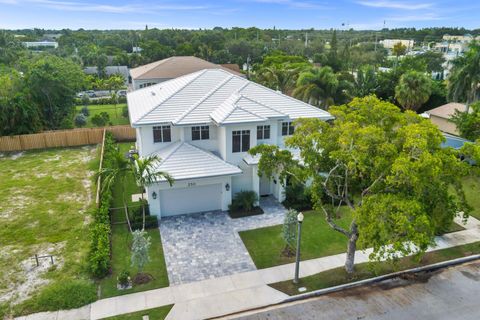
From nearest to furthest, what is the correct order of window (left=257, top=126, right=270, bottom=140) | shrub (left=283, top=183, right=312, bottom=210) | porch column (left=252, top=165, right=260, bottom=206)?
1. porch column (left=252, top=165, right=260, bottom=206)
2. shrub (left=283, top=183, right=312, bottom=210)
3. window (left=257, top=126, right=270, bottom=140)

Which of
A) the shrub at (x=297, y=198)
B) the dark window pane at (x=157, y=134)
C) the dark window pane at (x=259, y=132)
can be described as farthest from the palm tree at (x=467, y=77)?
the dark window pane at (x=157, y=134)

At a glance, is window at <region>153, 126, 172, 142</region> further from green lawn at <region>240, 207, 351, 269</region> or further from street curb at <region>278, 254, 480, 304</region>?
street curb at <region>278, 254, 480, 304</region>

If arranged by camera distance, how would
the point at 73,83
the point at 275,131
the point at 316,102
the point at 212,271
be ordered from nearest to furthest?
the point at 212,271
the point at 275,131
the point at 316,102
the point at 73,83

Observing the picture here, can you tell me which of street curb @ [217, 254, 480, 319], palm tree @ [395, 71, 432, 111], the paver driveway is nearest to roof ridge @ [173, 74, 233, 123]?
the paver driveway

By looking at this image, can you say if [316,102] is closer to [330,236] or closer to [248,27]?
[330,236]

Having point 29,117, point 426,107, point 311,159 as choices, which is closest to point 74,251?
point 311,159

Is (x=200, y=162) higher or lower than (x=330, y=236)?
higher
